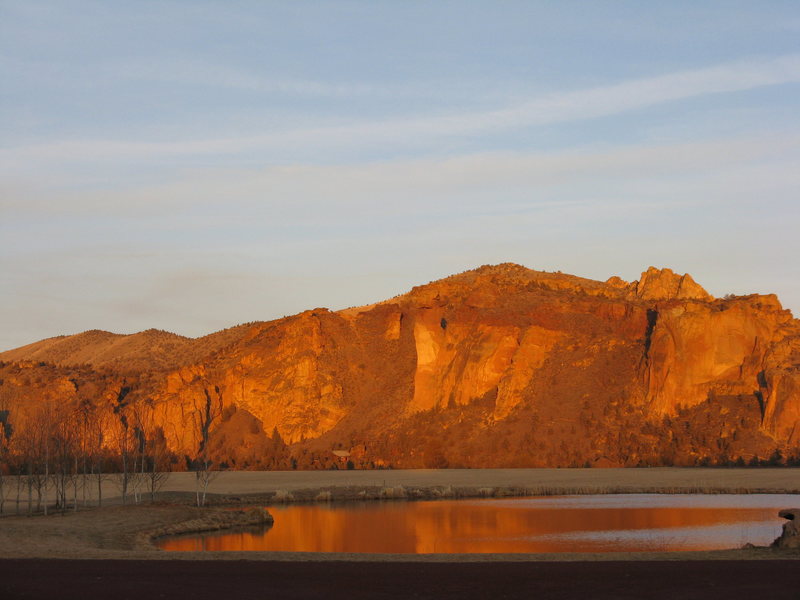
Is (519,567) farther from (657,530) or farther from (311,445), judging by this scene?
(311,445)

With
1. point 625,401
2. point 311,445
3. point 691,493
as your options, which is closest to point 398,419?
point 311,445

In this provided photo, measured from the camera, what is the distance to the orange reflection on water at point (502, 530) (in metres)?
36.6

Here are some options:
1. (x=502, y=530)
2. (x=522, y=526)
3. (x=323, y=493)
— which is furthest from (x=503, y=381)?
(x=502, y=530)

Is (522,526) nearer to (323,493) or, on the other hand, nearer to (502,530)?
(502,530)

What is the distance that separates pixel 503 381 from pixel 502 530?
188 ft

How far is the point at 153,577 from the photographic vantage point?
24.4 meters

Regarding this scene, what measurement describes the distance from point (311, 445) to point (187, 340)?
3149 inches

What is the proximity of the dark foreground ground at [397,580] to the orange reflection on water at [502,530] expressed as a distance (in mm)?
9361

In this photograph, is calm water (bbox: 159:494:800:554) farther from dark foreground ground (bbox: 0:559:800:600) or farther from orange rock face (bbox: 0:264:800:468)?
orange rock face (bbox: 0:264:800:468)

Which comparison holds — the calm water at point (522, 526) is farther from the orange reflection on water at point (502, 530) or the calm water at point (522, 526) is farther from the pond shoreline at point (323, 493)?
the pond shoreline at point (323, 493)

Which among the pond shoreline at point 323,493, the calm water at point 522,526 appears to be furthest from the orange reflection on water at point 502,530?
the pond shoreline at point 323,493

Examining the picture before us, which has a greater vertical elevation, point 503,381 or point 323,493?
point 503,381

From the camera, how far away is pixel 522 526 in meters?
44.9

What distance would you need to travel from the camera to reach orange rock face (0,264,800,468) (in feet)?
301
